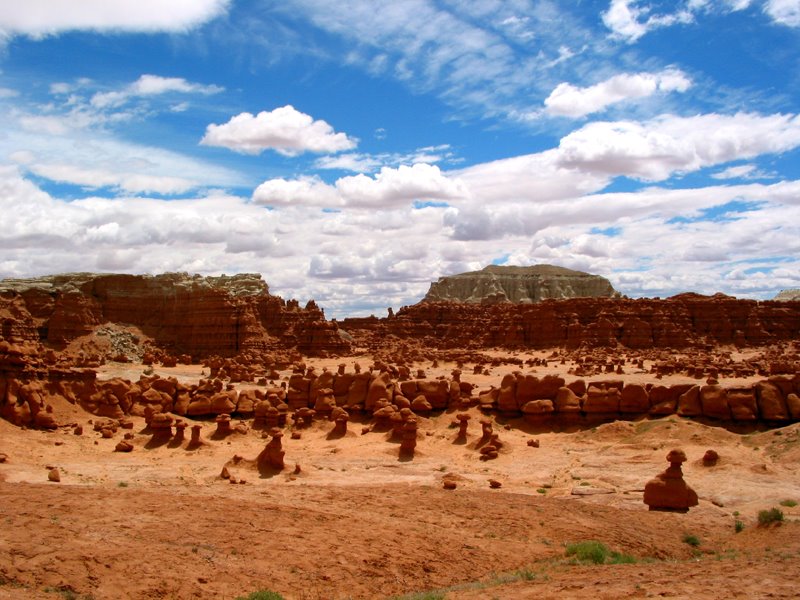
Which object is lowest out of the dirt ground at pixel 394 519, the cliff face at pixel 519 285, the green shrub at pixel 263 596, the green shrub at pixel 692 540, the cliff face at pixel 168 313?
the green shrub at pixel 692 540

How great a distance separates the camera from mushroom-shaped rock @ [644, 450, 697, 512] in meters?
16.9

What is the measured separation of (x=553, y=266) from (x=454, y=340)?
59298 millimetres

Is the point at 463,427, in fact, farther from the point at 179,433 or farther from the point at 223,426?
the point at 179,433

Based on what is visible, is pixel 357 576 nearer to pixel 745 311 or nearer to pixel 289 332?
pixel 289 332

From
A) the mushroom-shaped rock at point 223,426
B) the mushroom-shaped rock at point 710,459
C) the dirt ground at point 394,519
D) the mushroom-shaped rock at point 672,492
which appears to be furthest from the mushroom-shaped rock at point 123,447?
the mushroom-shaped rock at point 710,459

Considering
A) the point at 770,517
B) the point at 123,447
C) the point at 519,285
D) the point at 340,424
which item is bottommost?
the point at 770,517

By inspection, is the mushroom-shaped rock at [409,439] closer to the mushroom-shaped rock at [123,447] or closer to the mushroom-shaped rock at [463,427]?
the mushroom-shaped rock at [463,427]

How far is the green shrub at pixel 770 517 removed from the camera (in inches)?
595

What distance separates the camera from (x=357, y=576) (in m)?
12.0

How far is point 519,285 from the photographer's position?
120812mm

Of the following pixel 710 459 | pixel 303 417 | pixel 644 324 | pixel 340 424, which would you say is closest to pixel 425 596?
pixel 710 459

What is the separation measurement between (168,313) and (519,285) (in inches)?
3030

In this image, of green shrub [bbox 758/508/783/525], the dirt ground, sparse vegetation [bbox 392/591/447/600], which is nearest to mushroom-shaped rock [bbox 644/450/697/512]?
the dirt ground

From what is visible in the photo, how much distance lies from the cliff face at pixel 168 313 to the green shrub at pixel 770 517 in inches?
1603
